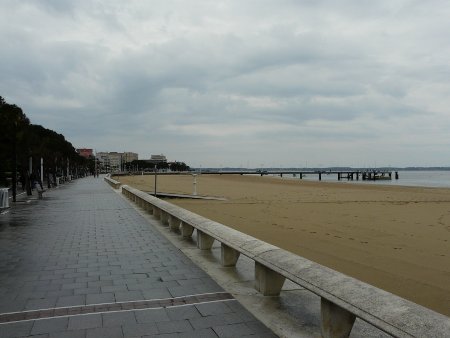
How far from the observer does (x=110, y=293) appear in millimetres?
5102

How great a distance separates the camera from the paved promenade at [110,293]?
13.0 feet

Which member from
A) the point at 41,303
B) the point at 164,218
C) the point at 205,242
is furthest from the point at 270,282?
the point at 164,218

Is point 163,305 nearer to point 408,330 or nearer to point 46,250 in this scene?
point 408,330

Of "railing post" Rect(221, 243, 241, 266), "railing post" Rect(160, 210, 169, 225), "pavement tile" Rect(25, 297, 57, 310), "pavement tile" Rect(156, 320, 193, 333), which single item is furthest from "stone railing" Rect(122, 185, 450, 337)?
"railing post" Rect(160, 210, 169, 225)

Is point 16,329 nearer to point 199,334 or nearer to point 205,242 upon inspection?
point 199,334

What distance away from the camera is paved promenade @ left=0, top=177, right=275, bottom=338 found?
397cm

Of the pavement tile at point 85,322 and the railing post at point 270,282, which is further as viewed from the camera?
the railing post at point 270,282

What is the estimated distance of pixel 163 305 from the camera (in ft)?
15.2

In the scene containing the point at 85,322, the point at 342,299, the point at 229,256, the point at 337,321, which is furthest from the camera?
the point at 229,256

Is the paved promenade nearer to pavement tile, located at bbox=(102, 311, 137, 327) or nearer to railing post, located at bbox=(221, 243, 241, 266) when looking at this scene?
pavement tile, located at bbox=(102, 311, 137, 327)

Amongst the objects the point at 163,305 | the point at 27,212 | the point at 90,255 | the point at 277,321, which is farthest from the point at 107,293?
the point at 27,212

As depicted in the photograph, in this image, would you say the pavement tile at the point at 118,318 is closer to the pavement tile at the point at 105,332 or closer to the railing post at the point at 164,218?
the pavement tile at the point at 105,332

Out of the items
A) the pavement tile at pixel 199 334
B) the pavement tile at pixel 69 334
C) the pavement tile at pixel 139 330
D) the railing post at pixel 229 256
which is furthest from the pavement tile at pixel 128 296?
the railing post at pixel 229 256

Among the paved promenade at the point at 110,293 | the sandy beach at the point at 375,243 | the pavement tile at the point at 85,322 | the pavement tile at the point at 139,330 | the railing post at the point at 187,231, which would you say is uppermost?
→ the railing post at the point at 187,231
